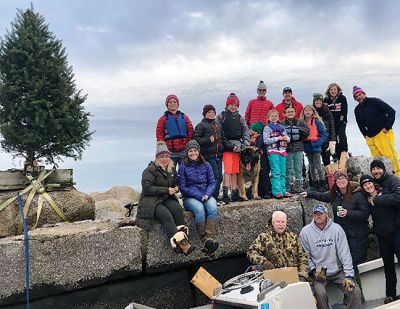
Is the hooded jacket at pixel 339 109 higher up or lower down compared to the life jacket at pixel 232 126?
higher up

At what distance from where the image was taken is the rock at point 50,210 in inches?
273

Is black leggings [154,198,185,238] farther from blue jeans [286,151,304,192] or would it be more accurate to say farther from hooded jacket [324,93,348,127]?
hooded jacket [324,93,348,127]

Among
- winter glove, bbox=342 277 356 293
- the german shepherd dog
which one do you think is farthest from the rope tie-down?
winter glove, bbox=342 277 356 293

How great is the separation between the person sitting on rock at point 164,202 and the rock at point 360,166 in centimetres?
484

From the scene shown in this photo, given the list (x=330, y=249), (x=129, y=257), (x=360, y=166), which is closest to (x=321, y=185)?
(x=360, y=166)

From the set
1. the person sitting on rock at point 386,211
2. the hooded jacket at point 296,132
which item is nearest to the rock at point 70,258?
the hooded jacket at point 296,132

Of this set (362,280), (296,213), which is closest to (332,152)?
(296,213)

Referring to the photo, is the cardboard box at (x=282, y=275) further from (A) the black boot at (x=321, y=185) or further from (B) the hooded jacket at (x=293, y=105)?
(B) the hooded jacket at (x=293, y=105)

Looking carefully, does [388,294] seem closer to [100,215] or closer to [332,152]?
[332,152]

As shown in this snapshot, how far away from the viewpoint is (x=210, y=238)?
6312 mm

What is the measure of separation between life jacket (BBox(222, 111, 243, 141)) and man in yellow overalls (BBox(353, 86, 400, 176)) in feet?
10.4

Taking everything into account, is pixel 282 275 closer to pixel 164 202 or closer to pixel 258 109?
pixel 164 202

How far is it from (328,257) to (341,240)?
0.30 m

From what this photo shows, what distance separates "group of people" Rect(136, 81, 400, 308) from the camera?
618cm
